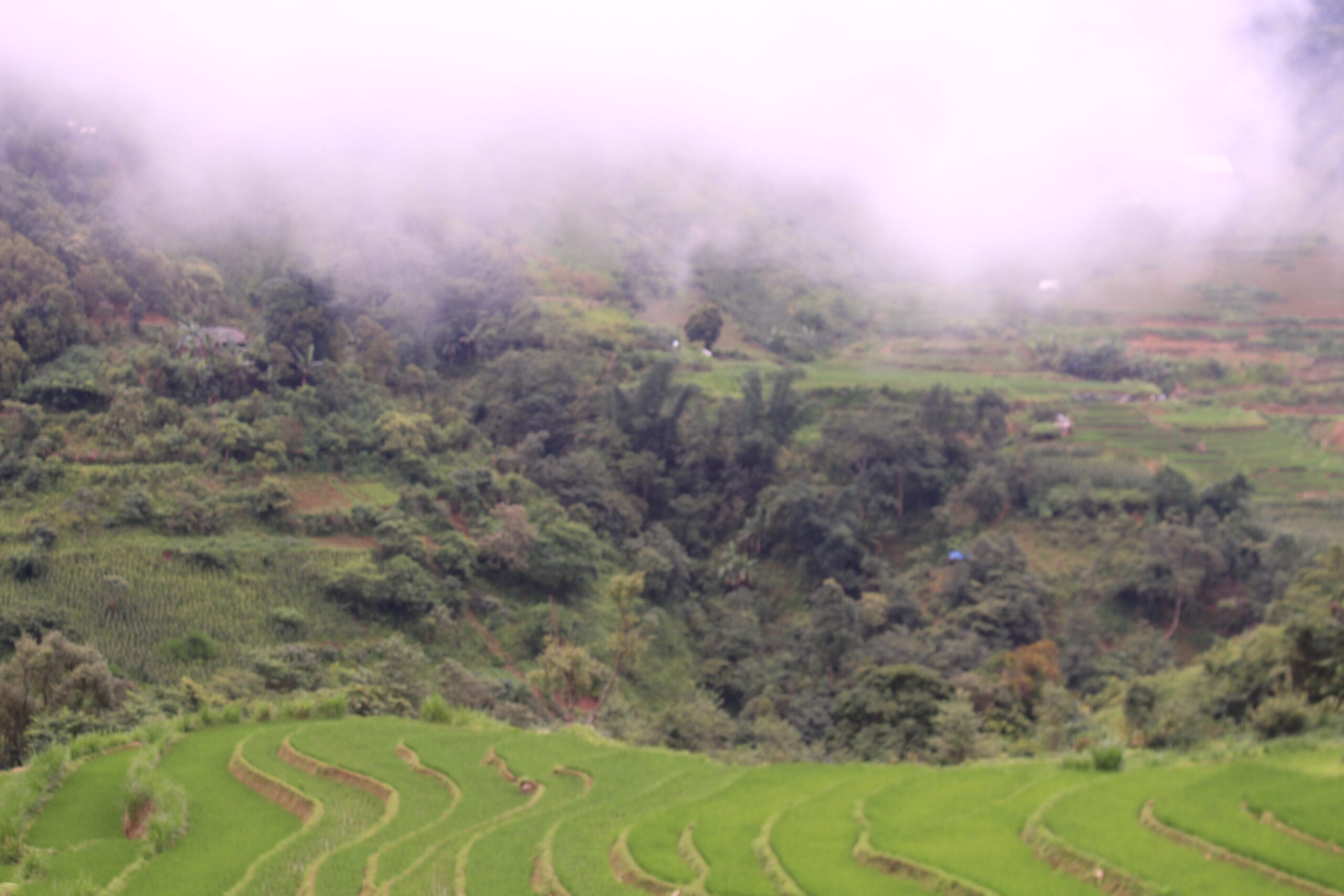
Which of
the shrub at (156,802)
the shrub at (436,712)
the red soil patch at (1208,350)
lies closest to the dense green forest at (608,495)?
the red soil patch at (1208,350)

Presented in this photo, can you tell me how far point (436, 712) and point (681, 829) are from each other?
5857mm

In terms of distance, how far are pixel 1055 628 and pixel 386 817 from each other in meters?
19.6

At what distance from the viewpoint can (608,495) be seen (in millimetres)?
27062

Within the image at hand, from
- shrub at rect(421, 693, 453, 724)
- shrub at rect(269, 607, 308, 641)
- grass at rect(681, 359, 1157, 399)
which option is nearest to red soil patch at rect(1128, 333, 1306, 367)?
grass at rect(681, 359, 1157, 399)

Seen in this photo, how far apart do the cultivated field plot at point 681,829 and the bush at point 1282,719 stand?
3.77ft

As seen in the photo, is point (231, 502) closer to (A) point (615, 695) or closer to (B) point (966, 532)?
(A) point (615, 695)

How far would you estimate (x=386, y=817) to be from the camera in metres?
8.40

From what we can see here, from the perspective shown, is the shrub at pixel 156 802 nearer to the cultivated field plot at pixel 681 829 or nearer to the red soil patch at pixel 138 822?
the red soil patch at pixel 138 822

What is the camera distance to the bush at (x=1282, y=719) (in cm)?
998

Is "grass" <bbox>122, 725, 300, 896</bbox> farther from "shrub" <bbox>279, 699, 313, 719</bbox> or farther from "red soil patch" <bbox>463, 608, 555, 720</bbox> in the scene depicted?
"red soil patch" <bbox>463, 608, 555, 720</bbox>

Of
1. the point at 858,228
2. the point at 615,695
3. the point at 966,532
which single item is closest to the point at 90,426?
the point at 615,695

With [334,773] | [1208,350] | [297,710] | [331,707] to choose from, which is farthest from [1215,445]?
[334,773]

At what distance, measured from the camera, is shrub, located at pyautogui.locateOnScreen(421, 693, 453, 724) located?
12.6 m

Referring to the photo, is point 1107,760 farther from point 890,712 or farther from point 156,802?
point 156,802
